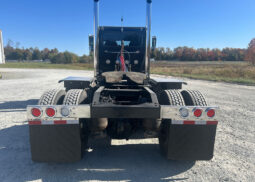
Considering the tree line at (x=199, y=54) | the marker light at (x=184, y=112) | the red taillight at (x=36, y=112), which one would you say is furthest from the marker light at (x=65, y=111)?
the tree line at (x=199, y=54)

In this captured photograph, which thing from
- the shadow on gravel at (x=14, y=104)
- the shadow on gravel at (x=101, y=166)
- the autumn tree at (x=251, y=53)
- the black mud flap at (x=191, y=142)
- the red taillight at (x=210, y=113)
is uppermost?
the autumn tree at (x=251, y=53)

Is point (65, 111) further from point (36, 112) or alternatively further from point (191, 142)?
point (191, 142)

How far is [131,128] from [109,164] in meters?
0.69

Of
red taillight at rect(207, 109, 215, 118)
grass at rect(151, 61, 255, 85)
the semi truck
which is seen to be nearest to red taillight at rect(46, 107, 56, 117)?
the semi truck

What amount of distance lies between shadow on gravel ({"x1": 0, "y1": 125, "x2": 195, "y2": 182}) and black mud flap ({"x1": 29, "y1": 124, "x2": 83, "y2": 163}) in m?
0.22

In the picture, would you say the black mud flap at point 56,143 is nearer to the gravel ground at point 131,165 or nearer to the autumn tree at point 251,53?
the gravel ground at point 131,165

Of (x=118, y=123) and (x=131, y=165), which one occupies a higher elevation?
(x=118, y=123)

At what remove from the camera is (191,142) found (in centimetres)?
276

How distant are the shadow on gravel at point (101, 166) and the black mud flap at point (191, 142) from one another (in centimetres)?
28

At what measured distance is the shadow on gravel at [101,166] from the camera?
2643mm

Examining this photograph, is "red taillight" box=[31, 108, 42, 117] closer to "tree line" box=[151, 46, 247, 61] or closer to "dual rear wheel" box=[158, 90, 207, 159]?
"dual rear wheel" box=[158, 90, 207, 159]

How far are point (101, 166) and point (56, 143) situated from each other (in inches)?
31.5

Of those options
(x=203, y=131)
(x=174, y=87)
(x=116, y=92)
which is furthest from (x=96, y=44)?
(x=203, y=131)

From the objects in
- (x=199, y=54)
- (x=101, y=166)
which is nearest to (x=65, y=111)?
(x=101, y=166)
